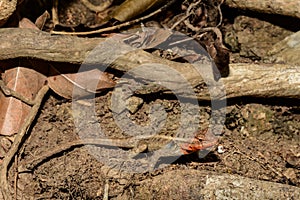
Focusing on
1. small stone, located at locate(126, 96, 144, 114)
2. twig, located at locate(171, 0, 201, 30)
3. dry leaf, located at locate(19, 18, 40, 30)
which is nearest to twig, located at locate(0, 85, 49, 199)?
dry leaf, located at locate(19, 18, 40, 30)

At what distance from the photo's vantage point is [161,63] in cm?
296

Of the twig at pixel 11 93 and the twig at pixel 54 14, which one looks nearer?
the twig at pixel 11 93

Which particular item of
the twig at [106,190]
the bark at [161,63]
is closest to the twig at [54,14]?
the bark at [161,63]

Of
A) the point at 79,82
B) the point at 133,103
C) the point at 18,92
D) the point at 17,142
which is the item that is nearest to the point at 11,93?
the point at 18,92

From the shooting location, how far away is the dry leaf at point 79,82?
3006 millimetres

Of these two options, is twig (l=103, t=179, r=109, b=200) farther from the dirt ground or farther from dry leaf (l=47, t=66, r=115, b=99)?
dry leaf (l=47, t=66, r=115, b=99)

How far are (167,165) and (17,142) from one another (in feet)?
2.92

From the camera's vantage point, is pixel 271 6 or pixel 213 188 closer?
pixel 213 188

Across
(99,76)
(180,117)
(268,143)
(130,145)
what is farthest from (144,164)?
(268,143)

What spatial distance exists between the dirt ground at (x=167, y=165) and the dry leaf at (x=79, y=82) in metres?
0.07

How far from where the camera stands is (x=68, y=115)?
3094 millimetres

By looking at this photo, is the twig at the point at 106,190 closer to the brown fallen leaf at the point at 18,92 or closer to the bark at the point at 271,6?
the brown fallen leaf at the point at 18,92

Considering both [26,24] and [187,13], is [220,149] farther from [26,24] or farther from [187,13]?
[26,24]

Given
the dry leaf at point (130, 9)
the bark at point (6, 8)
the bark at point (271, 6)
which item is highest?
the bark at point (6, 8)
